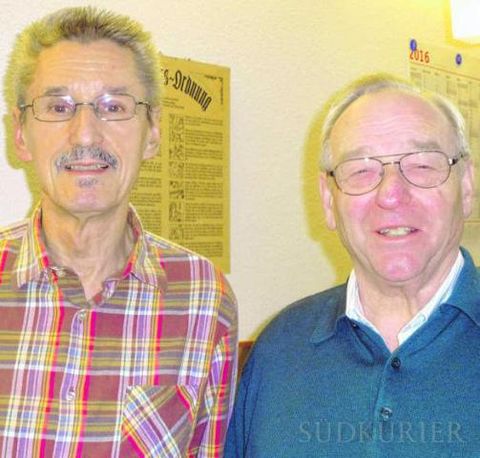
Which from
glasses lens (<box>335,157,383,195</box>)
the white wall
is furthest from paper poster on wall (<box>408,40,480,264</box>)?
glasses lens (<box>335,157,383,195</box>)

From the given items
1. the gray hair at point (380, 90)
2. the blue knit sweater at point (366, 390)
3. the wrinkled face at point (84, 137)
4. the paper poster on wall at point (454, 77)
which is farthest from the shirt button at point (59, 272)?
the paper poster on wall at point (454, 77)

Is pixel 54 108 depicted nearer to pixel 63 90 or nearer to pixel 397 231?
pixel 63 90

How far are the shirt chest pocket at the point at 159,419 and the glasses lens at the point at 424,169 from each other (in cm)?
53

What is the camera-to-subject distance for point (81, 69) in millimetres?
1334

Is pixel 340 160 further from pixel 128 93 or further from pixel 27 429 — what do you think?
pixel 27 429

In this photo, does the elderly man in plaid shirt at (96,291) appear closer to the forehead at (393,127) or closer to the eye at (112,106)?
the eye at (112,106)

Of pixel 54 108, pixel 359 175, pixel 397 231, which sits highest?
pixel 54 108

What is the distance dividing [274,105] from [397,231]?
88cm

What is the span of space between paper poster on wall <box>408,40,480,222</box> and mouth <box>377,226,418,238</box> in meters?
1.39

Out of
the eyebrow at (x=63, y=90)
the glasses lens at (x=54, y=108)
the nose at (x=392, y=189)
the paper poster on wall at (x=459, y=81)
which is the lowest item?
the nose at (x=392, y=189)

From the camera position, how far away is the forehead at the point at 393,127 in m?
1.35

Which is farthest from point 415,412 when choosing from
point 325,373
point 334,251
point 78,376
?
point 334,251

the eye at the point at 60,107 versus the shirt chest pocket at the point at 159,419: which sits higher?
the eye at the point at 60,107

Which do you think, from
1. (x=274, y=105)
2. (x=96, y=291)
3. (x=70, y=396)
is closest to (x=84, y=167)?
(x=96, y=291)
